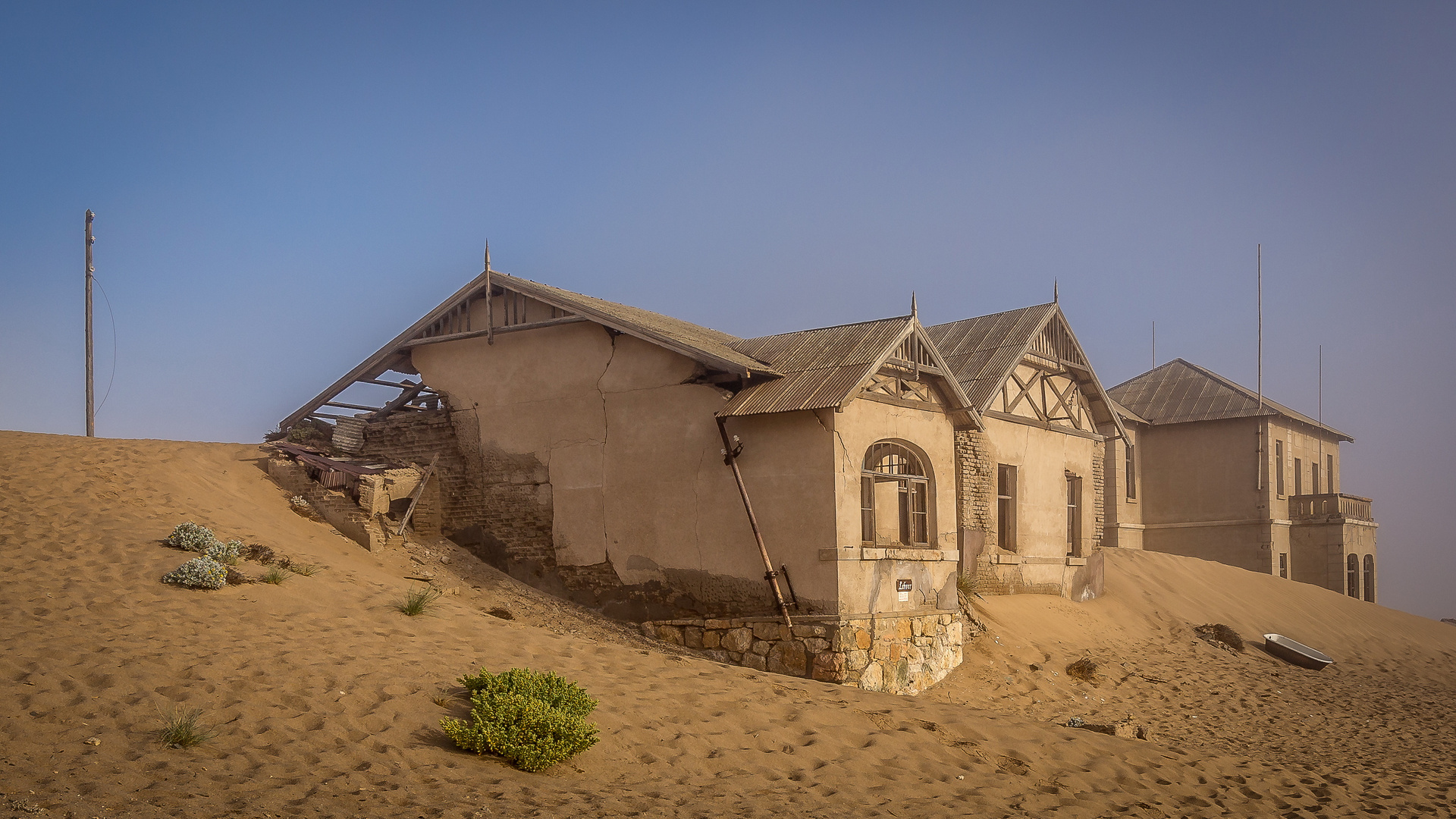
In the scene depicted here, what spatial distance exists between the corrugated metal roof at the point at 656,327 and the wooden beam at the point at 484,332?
237mm

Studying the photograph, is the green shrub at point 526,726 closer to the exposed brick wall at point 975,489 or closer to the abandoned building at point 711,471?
the abandoned building at point 711,471

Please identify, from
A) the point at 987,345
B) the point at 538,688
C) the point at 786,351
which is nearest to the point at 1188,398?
the point at 987,345

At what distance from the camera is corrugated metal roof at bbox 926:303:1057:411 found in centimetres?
2069

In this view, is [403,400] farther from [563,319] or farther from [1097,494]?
[1097,494]

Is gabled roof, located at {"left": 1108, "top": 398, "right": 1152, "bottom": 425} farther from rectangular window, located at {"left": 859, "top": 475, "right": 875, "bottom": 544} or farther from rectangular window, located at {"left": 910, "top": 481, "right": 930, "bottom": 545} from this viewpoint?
rectangular window, located at {"left": 910, "top": 481, "right": 930, "bottom": 545}

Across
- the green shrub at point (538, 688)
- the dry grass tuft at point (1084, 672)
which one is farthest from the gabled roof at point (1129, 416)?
the green shrub at point (538, 688)

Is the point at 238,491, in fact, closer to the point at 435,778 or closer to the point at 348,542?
the point at 348,542

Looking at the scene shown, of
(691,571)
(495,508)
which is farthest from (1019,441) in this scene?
(495,508)

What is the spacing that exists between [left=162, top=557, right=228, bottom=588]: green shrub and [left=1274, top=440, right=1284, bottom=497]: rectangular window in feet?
96.7

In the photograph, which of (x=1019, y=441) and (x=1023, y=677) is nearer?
(x=1023, y=677)

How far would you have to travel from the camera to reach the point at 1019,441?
22.0 m

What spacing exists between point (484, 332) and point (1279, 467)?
25.4 metres

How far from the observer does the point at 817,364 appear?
50.7 feet

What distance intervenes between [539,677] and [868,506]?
7.48 metres
